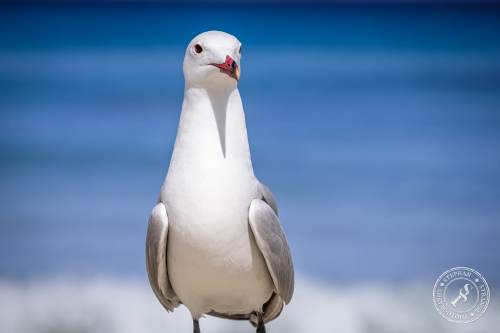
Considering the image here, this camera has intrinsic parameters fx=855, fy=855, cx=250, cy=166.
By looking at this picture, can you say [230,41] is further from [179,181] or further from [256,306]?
[256,306]

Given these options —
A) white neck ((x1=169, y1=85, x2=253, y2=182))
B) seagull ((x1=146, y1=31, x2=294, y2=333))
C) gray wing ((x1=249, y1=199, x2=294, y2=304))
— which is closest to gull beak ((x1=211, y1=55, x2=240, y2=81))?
seagull ((x1=146, y1=31, x2=294, y2=333))

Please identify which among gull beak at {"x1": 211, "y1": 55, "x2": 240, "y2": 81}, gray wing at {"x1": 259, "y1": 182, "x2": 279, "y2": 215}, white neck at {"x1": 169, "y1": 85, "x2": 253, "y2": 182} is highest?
gull beak at {"x1": 211, "y1": 55, "x2": 240, "y2": 81}

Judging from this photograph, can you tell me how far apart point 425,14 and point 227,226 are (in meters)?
2.82

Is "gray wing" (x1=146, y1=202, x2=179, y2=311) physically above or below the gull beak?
below

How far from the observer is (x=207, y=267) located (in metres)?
2.92

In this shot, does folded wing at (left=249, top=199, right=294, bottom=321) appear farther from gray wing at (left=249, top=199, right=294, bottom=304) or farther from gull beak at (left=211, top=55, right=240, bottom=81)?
gull beak at (left=211, top=55, right=240, bottom=81)

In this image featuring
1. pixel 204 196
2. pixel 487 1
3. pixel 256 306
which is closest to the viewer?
pixel 204 196

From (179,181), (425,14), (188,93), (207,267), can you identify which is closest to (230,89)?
(188,93)

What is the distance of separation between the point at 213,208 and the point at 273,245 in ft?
0.93

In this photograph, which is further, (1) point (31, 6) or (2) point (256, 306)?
(1) point (31, 6)

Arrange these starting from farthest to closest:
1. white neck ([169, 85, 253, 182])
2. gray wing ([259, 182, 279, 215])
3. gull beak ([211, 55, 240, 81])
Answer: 1. gray wing ([259, 182, 279, 215])
2. white neck ([169, 85, 253, 182])
3. gull beak ([211, 55, 240, 81])

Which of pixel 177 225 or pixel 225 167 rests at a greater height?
pixel 225 167

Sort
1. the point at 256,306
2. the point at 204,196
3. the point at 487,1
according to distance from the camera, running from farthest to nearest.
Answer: the point at 487,1, the point at 256,306, the point at 204,196

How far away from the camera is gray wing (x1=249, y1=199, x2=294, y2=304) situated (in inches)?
116
